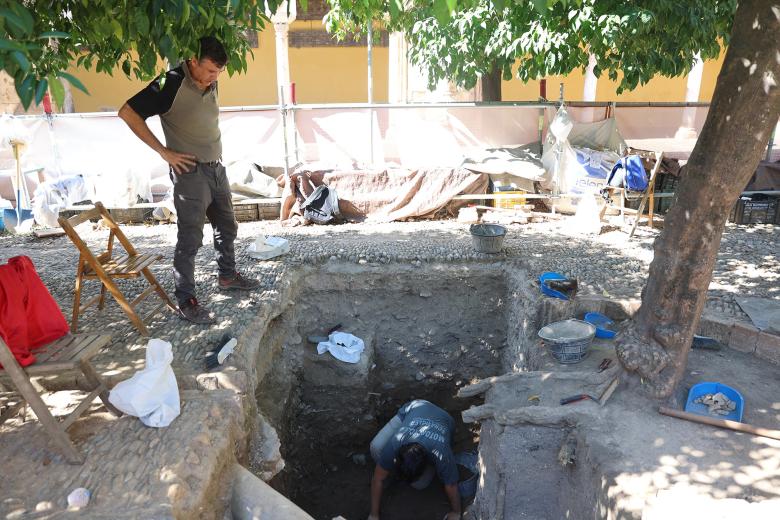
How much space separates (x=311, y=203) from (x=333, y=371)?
2.82 m

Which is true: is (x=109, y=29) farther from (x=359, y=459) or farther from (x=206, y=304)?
(x=359, y=459)

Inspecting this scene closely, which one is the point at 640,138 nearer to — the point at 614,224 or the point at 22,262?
the point at 614,224

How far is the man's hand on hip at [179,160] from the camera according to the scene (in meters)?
3.99

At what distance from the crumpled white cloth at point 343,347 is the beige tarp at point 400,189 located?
2.44 meters

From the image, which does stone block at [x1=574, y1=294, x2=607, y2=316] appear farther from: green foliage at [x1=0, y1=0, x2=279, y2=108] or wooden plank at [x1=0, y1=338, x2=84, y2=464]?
wooden plank at [x1=0, y1=338, x2=84, y2=464]

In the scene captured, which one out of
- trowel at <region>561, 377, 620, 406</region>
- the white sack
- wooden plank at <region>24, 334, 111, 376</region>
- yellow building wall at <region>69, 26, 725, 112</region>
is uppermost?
yellow building wall at <region>69, 26, 725, 112</region>

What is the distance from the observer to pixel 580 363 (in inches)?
168

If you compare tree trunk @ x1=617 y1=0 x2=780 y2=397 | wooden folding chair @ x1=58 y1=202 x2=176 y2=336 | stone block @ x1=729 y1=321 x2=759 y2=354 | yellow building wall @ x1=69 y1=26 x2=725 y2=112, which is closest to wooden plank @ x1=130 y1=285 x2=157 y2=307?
wooden folding chair @ x1=58 y1=202 x2=176 y2=336

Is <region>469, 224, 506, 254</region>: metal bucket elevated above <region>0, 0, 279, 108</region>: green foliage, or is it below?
below

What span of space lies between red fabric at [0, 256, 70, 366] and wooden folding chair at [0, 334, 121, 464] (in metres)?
0.06

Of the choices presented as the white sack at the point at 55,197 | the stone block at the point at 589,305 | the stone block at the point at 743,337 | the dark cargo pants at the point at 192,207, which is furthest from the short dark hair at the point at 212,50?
the white sack at the point at 55,197

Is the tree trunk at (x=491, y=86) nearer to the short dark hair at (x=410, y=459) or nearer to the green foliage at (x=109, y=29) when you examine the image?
the green foliage at (x=109, y=29)

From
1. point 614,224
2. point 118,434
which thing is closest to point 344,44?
point 614,224

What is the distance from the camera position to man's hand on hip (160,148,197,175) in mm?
3990
